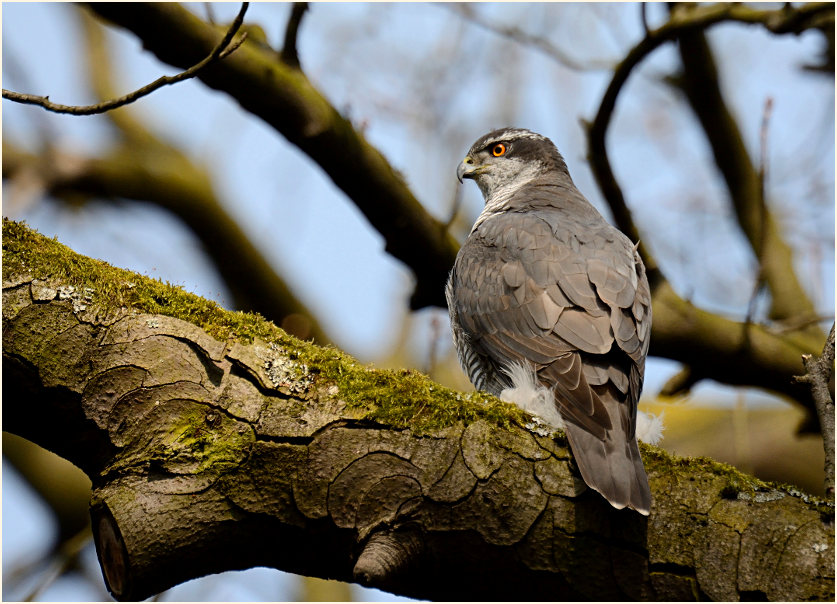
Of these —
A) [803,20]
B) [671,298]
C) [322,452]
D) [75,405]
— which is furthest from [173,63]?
[803,20]

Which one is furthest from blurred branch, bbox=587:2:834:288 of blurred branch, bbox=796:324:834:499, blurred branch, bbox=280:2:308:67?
blurred branch, bbox=796:324:834:499

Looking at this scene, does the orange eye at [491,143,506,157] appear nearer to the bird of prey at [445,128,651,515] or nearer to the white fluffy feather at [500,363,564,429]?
the bird of prey at [445,128,651,515]

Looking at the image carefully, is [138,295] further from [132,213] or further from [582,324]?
[132,213]

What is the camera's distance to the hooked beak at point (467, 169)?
615 cm

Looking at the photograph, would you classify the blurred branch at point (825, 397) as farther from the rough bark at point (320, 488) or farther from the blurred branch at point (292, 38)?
the blurred branch at point (292, 38)

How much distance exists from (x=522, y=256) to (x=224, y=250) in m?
3.11

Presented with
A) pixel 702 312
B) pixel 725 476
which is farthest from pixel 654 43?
pixel 725 476

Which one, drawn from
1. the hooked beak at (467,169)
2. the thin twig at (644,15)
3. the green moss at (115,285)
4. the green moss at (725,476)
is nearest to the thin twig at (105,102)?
the green moss at (115,285)

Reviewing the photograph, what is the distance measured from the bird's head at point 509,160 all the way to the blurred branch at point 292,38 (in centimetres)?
159

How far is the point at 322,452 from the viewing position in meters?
2.62

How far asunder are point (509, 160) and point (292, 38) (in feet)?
6.24

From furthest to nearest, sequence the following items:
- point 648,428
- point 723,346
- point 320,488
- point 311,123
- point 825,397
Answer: point 723,346 < point 311,123 < point 648,428 < point 825,397 < point 320,488

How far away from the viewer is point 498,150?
6121mm

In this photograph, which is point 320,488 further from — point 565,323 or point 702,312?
point 702,312
